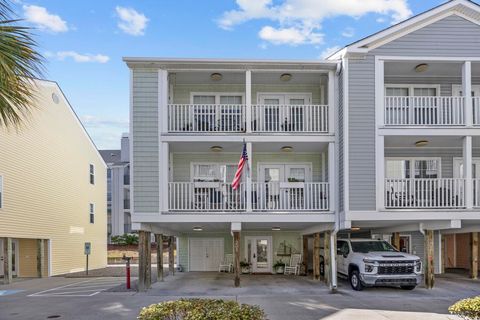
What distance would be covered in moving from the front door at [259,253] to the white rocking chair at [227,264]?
83cm

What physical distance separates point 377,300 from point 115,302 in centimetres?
771

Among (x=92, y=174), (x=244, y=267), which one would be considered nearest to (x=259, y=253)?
(x=244, y=267)

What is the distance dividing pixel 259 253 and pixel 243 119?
753 cm

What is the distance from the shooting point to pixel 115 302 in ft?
44.4

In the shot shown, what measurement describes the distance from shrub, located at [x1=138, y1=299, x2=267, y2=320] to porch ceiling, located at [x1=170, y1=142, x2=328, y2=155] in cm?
961

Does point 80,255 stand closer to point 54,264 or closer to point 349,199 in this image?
point 54,264

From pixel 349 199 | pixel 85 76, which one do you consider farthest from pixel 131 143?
pixel 349 199

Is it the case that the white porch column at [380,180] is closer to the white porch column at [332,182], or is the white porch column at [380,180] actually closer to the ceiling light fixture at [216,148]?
the white porch column at [332,182]

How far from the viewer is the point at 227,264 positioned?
70.3ft

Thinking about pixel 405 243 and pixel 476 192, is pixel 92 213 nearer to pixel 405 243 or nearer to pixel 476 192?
pixel 405 243

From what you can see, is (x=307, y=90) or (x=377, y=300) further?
(x=307, y=90)

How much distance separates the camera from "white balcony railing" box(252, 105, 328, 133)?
1620 centimetres

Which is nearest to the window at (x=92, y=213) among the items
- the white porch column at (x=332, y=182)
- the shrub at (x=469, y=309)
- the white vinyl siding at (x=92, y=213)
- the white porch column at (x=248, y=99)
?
the white vinyl siding at (x=92, y=213)

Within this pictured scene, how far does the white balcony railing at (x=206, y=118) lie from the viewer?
16.1 metres
